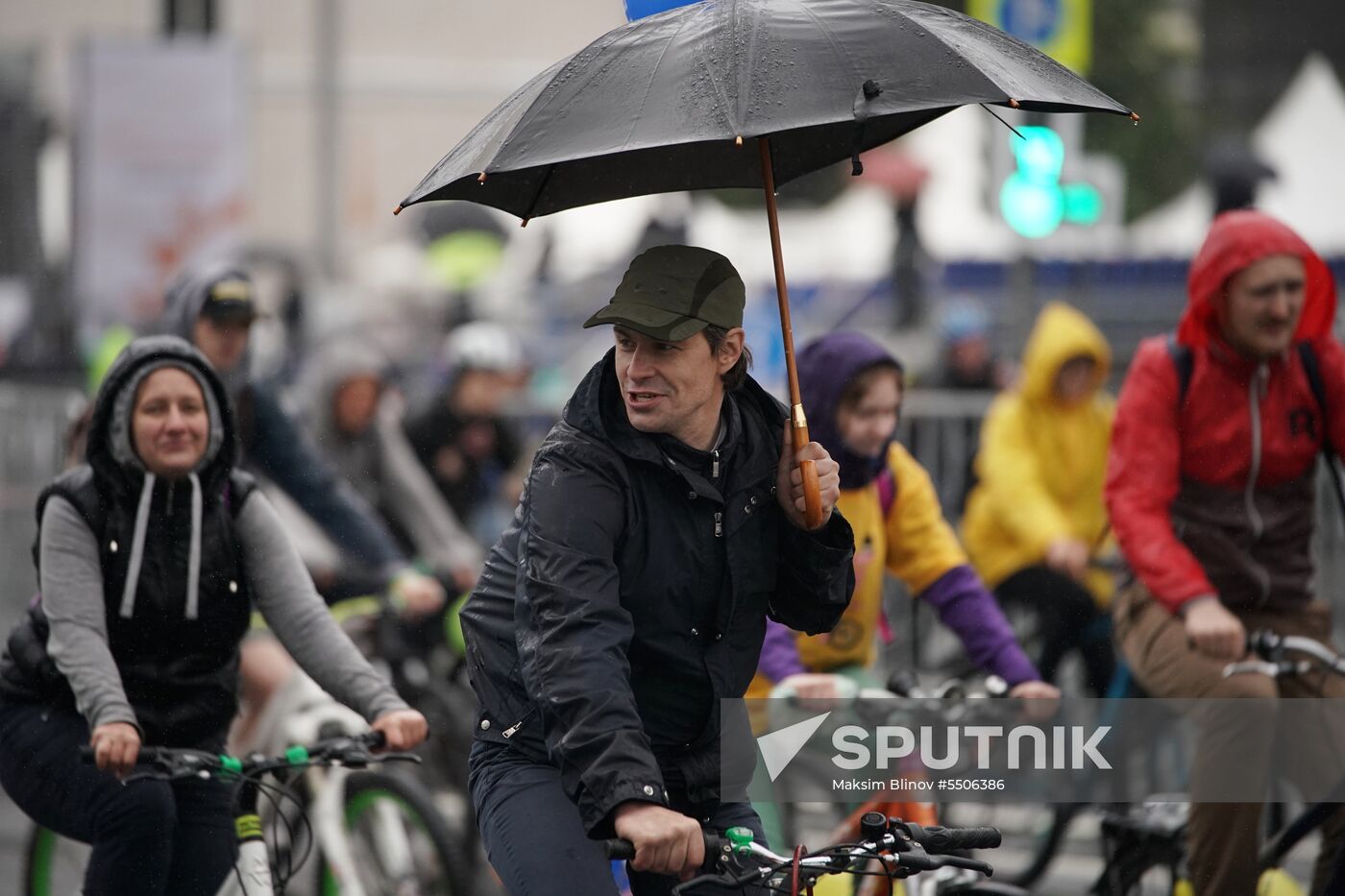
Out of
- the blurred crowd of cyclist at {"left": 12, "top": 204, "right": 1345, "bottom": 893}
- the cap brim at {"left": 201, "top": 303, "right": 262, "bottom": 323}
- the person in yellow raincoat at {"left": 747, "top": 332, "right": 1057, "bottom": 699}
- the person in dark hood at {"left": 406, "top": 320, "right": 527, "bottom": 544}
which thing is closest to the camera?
the blurred crowd of cyclist at {"left": 12, "top": 204, "right": 1345, "bottom": 893}

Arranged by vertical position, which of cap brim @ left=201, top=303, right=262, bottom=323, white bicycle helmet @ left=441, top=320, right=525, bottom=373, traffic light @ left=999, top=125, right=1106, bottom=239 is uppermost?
traffic light @ left=999, top=125, right=1106, bottom=239

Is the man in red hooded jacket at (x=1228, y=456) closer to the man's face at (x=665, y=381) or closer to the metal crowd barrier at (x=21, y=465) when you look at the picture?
the man's face at (x=665, y=381)

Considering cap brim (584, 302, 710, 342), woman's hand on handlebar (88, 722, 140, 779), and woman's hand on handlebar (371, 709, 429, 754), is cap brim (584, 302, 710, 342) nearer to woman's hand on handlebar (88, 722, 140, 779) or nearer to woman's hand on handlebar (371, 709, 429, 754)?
woman's hand on handlebar (371, 709, 429, 754)

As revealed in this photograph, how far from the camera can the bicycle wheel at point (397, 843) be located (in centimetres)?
627

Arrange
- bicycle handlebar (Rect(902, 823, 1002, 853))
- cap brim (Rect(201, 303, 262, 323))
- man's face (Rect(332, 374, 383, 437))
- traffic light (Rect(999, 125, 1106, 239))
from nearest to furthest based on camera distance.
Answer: bicycle handlebar (Rect(902, 823, 1002, 853)), cap brim (Rect(201, 303, 262, 323)), man's face (Rect(332, 374, 383, 437)), traffic light (Rect(999, 125, 1106, 239))

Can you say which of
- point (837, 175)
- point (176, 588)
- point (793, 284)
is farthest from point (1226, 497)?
point (837, 175)

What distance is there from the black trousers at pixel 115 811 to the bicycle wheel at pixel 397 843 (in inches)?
53.0

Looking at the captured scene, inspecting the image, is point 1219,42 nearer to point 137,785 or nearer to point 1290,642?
point 1290,642

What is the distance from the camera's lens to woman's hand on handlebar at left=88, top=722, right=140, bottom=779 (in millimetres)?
4496

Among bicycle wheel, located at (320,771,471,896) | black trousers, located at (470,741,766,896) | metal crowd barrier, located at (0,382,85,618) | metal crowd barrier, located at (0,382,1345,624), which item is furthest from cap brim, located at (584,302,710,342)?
metal crowd barrier, located at (0,382,85,618)

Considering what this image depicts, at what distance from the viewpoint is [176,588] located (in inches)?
193

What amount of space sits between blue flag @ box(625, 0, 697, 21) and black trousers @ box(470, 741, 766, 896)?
1.81m

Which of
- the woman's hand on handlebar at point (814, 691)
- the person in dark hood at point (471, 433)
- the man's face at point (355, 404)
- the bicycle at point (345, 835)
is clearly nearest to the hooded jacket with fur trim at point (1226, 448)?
the woman's hand on handlebar at point (814, 691)

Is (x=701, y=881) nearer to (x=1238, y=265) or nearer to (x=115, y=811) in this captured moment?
(x=115, y=811)
